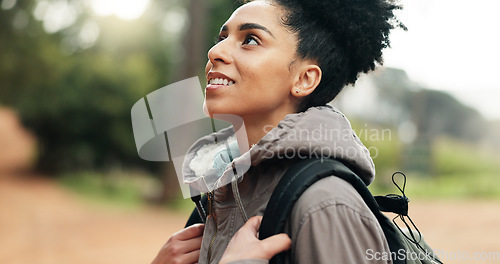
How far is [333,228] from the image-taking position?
3.68 feet

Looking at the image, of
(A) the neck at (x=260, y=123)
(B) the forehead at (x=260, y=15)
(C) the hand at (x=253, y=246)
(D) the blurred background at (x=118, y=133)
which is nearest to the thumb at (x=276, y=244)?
(C) the hand at (x=253, y=246)

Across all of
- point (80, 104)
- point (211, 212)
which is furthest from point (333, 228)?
point (80, 104)

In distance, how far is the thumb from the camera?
1.12 meters

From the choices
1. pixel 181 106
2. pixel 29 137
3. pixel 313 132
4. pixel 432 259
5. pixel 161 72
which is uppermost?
pixel 161 72

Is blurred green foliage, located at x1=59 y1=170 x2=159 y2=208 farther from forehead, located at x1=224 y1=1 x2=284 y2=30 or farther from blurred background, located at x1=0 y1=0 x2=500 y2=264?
forehead, located at x1=224 y1=1 x2=284 y2=30

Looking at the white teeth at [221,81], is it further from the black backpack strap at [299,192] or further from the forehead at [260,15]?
the black backpack strap at [299,192]

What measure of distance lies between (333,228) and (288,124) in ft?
1.14

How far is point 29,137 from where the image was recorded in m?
15.1

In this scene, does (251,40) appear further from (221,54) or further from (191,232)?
(191,232)

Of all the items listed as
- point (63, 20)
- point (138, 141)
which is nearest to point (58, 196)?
point (63, 20)

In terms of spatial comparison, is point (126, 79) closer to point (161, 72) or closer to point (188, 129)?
point (161, 72)

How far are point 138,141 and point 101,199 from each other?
1098 cm

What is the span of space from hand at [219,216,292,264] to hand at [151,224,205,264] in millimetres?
440

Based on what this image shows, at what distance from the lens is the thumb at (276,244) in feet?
3.68
